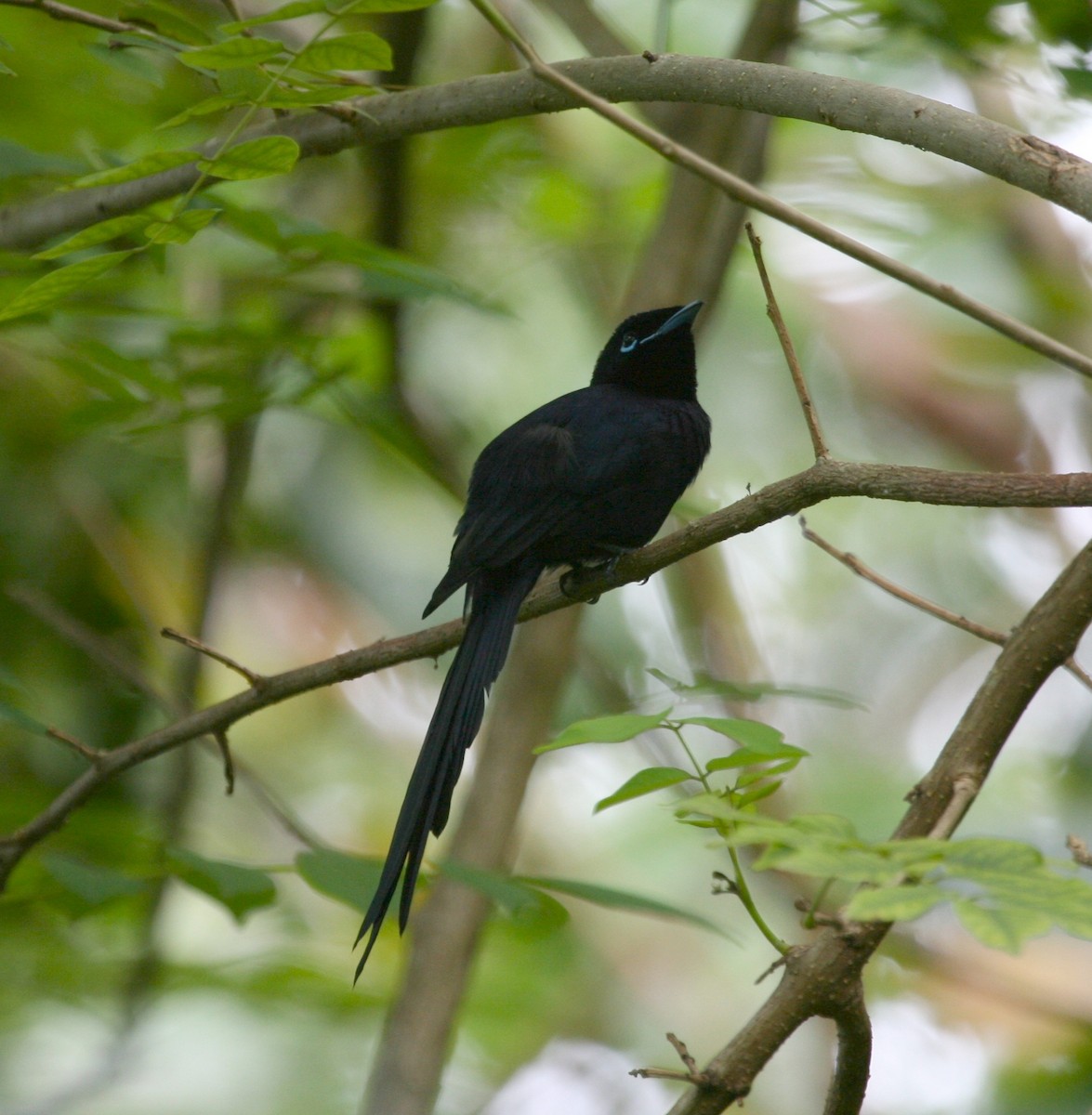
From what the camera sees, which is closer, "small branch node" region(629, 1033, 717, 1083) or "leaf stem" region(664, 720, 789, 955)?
"leaf stem" region(664, 720, 789, 955)

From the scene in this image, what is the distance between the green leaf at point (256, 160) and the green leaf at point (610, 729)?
2.99 ft

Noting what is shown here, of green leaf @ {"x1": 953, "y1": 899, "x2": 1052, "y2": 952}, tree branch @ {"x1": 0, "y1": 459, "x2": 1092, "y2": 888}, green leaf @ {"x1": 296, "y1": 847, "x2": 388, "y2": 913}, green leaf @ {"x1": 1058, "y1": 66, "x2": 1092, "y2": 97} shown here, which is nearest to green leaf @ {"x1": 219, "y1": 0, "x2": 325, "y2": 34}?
tree branch @ {"x1": 0, "y1": 459, "x2": 1092, "y2": 888}

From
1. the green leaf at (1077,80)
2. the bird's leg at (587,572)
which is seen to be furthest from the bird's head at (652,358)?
the green leaf at (1077,80)

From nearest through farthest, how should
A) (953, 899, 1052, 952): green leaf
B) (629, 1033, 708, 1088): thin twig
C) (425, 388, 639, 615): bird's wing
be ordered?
(953, 899, 1052, 952): green leaf, (629, 1033, 708, 1088): thin twig, (425, 388, 639, 615): bird's wing

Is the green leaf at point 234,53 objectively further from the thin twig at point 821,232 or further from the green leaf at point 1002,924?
the green leaf at point 1002,924

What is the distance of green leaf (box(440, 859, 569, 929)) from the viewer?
2107mm

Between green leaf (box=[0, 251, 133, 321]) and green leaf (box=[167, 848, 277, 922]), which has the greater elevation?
green leaf (box=[0, 251, 133, 321])

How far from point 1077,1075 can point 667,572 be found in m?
2.07

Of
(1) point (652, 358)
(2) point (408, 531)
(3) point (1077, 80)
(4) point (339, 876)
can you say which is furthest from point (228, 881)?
(2) point (408, 531)

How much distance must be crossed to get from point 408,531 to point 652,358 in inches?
88.4

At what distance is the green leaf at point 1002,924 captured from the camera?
1.00 metres

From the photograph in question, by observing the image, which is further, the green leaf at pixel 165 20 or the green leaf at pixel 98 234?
the green leaf at pixel 165 20

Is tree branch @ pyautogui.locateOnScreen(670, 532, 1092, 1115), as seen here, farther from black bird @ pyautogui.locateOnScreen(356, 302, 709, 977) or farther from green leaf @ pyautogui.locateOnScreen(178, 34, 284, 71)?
A: green leaf @ pyautogui.locateOnScreen(178, 34, 284, 71)

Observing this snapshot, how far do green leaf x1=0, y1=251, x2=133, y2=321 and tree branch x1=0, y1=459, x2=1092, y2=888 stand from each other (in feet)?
2.46
